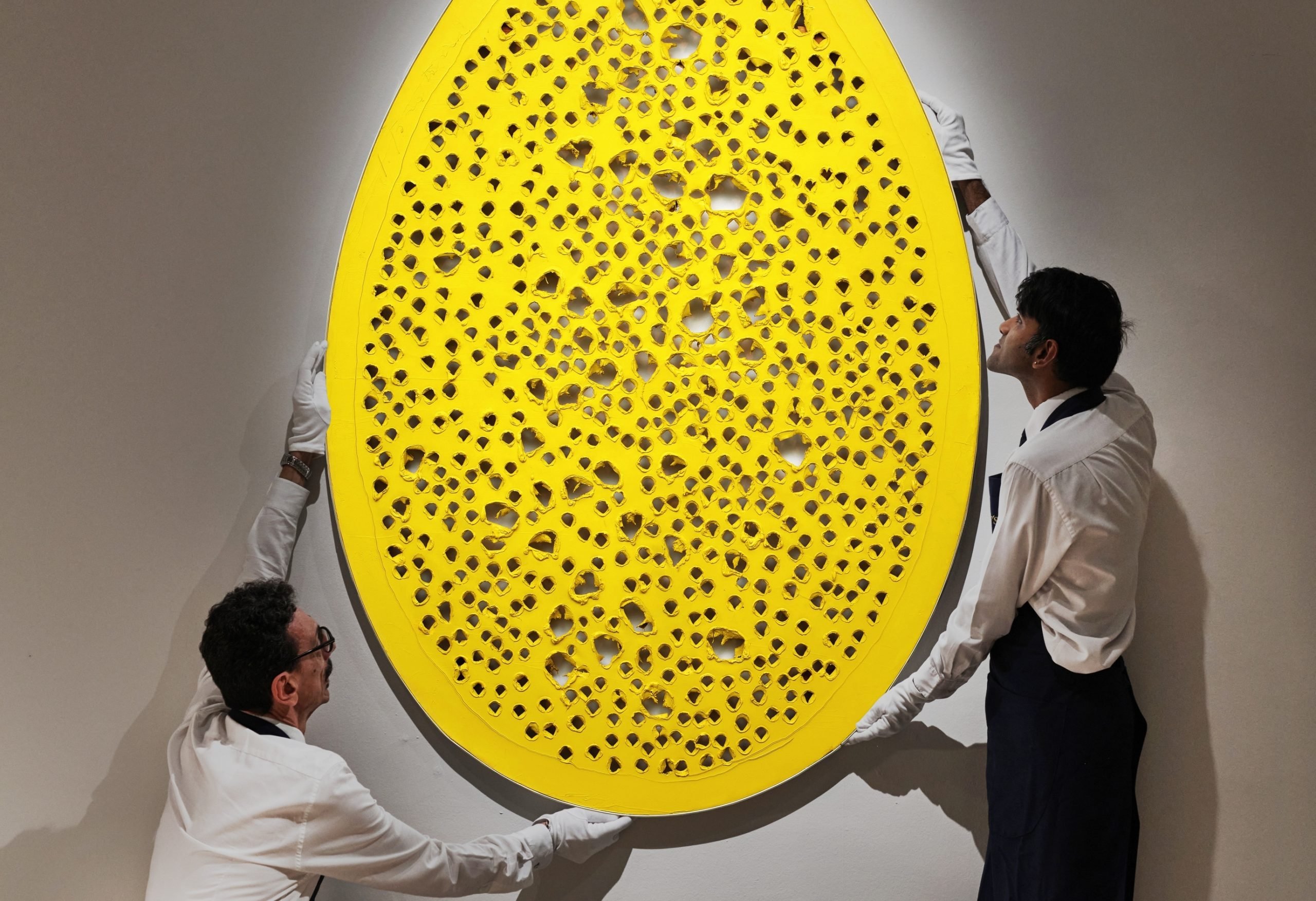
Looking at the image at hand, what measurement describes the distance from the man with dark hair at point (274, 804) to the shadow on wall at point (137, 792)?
0.21 meters

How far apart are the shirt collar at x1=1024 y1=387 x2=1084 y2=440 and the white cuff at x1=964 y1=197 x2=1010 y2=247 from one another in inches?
12.7

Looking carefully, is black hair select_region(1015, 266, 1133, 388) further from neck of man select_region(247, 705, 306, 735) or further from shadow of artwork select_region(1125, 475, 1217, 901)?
neck of man select_region(247, 705, 306, 735)

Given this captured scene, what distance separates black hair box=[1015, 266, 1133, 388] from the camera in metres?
1.38

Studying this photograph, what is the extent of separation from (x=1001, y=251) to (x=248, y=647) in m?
1.42

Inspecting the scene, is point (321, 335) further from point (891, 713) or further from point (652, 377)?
point (891, 713)

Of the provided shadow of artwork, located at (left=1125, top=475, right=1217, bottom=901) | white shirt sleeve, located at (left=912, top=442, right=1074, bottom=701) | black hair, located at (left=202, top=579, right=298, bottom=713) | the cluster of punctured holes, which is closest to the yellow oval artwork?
the cluster of punctured holes

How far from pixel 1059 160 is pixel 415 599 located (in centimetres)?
142

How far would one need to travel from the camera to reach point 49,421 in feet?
5.52

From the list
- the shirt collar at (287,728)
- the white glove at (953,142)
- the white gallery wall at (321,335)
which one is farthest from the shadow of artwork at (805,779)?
the white glove at (953,142)


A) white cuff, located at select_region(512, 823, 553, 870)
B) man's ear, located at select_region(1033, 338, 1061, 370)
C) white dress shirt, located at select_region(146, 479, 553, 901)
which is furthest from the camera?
white cuff, located at select_region(512, 823, 553, 870)

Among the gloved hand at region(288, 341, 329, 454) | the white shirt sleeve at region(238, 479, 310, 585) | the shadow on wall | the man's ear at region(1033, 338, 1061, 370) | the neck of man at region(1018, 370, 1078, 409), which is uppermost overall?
the man's ear at region(1033, 338, 1061, 370)

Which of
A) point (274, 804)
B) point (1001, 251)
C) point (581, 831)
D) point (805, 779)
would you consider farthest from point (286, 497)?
point (1001, 251)

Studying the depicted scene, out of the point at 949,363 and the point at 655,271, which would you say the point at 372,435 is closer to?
the point at 655,271

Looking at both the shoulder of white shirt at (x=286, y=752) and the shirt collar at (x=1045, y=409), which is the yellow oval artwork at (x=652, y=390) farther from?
the shoulder of white shirt at (x=286, y=752)
